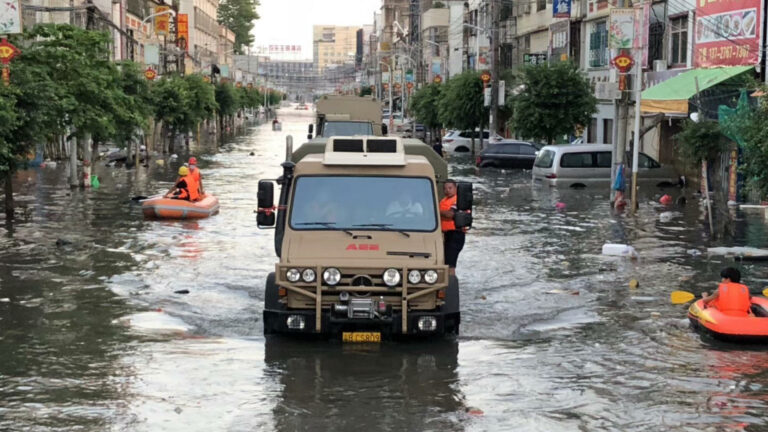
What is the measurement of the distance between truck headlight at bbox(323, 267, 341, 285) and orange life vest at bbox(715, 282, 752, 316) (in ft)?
16.7

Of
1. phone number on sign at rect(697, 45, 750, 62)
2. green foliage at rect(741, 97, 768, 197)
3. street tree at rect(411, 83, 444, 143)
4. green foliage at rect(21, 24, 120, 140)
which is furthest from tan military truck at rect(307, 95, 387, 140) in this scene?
street tree at rect(411, 83, 444, 143)

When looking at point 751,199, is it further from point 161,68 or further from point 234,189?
point 161,68

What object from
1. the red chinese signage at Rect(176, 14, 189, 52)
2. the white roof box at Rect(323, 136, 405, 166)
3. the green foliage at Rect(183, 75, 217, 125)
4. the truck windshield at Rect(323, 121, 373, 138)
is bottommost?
the truck windshield at Rect(323, 121, 373, 138)

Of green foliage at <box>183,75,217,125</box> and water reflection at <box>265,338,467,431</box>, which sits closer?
water reflection at <box>265,338,467,431</box>

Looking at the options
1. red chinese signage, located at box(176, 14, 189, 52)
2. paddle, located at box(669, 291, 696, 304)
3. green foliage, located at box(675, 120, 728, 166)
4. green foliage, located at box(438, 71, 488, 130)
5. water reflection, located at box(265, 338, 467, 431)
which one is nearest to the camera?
water reflection, located at box(265, 338, 467, 431)

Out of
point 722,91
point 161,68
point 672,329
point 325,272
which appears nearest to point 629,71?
point 722,91

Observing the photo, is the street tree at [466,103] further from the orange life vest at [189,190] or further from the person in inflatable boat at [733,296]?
the person in inflatable boat at [733,296]

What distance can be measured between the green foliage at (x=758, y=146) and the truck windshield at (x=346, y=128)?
59.2ft

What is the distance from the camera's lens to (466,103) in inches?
2589

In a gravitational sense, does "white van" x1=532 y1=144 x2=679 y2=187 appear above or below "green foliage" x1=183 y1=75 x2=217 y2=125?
below

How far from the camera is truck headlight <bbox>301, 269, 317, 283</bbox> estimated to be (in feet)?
43.8

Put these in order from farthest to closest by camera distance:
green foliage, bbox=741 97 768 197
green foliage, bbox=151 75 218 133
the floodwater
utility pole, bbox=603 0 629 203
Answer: green foliage, bbox=151 75 218 133 < utility pole, bbox=603 0 629 203 < green foliage, bbox=741 97 768 197 < the floodwater

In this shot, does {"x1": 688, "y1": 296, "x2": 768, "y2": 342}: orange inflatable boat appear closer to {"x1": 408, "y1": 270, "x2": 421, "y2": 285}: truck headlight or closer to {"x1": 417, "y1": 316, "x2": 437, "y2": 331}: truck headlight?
{"x1": 417, "y1": 316, "x2": 437, "y2": 331}: truck headlight

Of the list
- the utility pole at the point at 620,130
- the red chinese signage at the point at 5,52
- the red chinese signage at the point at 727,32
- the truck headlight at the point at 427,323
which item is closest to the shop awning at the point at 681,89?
the red chinese signage at the point at 727,32
